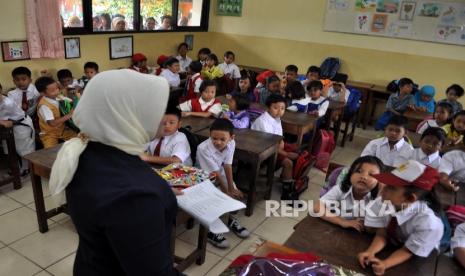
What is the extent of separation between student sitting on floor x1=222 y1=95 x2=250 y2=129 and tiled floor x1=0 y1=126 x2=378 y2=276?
31.0 inches

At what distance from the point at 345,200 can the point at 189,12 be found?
604 cm

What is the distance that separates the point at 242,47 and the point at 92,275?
275 inches

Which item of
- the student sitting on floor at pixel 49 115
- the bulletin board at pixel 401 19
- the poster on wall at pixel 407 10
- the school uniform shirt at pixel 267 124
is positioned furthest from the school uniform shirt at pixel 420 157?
the poster on wall at pixel 407 10

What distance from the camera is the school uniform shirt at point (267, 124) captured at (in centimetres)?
354

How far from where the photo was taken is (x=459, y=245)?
5.23 ft

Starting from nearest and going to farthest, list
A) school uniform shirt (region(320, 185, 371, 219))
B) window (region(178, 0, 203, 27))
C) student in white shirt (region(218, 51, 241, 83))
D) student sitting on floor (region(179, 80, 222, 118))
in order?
1. school uniform shirt (region(320, 185, 371, 219))
2. student sitting on floor (region(179, 80, 222, 118))
3. student in white shirt (region(218, 51, 241, 83))
4. window (region(178, 0, 203, 27))

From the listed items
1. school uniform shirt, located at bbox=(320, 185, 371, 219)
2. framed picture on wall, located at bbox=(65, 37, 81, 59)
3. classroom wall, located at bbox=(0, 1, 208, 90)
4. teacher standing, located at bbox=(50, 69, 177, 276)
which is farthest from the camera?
framed picture on wall, located at bbox=(65, 37, 81, 59)

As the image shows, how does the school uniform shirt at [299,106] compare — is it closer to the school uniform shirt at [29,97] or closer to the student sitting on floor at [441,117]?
the student sitting on floor at [441,117]

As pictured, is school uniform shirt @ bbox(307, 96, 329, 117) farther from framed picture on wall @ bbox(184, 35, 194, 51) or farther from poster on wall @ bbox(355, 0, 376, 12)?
framed picture on wall @ bbox(184, 35, 194, 51)

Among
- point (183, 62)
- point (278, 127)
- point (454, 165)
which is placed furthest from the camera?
point (183, 62)

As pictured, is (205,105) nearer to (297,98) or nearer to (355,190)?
(297,98)

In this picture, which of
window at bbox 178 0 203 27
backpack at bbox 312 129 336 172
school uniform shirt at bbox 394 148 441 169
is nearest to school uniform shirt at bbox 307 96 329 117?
backpack at bbox 312 129 336 172

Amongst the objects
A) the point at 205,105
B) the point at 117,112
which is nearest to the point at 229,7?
the point at 205,105

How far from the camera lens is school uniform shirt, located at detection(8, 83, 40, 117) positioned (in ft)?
12.4
